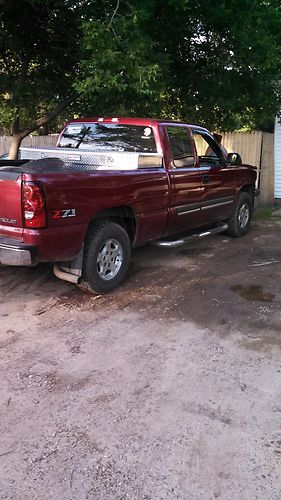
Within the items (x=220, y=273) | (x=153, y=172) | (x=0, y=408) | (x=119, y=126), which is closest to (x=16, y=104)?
(x=119, y=126)

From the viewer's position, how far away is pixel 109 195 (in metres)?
5.16

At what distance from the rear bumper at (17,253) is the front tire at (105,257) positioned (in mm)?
710

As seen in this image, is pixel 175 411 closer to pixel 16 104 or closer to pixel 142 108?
pixel 142 108

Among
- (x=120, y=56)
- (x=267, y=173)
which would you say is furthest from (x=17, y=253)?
(x=267, y=173)

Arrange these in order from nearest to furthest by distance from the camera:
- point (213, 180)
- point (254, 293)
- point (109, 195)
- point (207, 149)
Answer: point (109, 195) → point (254, 293) → point (213, 180) → point (207, 149)

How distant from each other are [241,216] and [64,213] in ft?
15.3

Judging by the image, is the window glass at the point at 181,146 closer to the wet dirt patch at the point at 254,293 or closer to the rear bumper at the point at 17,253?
the wet dirt patch at the point at 254,293

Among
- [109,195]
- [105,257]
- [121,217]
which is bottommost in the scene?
[105,257]

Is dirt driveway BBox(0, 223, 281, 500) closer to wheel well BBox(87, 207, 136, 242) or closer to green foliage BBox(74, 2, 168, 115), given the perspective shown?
wheel well BBox(87, 207, 136, 242)

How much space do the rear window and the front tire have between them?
1389 millimetres

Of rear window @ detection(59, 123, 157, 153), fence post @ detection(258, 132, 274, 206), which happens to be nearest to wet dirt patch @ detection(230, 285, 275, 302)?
rear window @ detection(59, 123, 157, 153)

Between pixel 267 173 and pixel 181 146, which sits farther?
pixel 267 173

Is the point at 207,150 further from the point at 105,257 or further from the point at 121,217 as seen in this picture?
the point at 105,257

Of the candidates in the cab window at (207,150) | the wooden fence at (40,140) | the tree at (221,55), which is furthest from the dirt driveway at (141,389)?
the wooden fence at (40,140)
